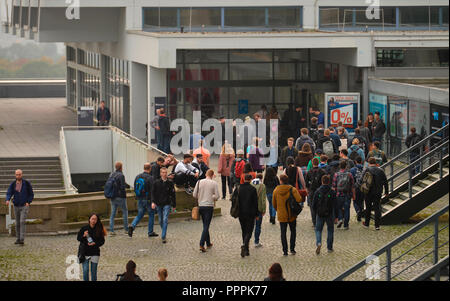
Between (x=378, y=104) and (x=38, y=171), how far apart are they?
1266cm

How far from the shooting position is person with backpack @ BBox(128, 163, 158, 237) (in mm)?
18891

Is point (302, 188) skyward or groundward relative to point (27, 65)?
groundward

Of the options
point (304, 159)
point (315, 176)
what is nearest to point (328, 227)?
point (315, 176)

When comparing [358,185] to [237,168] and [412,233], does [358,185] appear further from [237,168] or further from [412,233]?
[412,233]

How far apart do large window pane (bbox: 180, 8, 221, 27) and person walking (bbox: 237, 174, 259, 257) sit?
2191 centimetres

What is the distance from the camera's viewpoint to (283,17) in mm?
39344

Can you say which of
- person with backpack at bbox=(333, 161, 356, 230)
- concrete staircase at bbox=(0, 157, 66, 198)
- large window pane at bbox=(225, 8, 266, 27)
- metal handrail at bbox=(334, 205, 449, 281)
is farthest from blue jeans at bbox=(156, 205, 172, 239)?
large window pane at bbox=(225, 8, 266, 27)

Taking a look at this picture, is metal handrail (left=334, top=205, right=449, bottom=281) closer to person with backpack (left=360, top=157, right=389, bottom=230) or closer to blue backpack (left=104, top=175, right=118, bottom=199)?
person with backpack (left=360, top=157, right=389, bottom=230)

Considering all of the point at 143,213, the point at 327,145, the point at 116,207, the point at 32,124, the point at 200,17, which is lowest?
the point at 143,213

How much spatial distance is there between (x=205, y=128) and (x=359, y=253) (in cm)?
2009

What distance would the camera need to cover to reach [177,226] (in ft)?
66.4

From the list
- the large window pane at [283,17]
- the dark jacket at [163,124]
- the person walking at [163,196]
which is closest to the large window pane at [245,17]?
the large window pane at [283,17]

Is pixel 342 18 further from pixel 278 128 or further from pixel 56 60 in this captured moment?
pixel 56 60
